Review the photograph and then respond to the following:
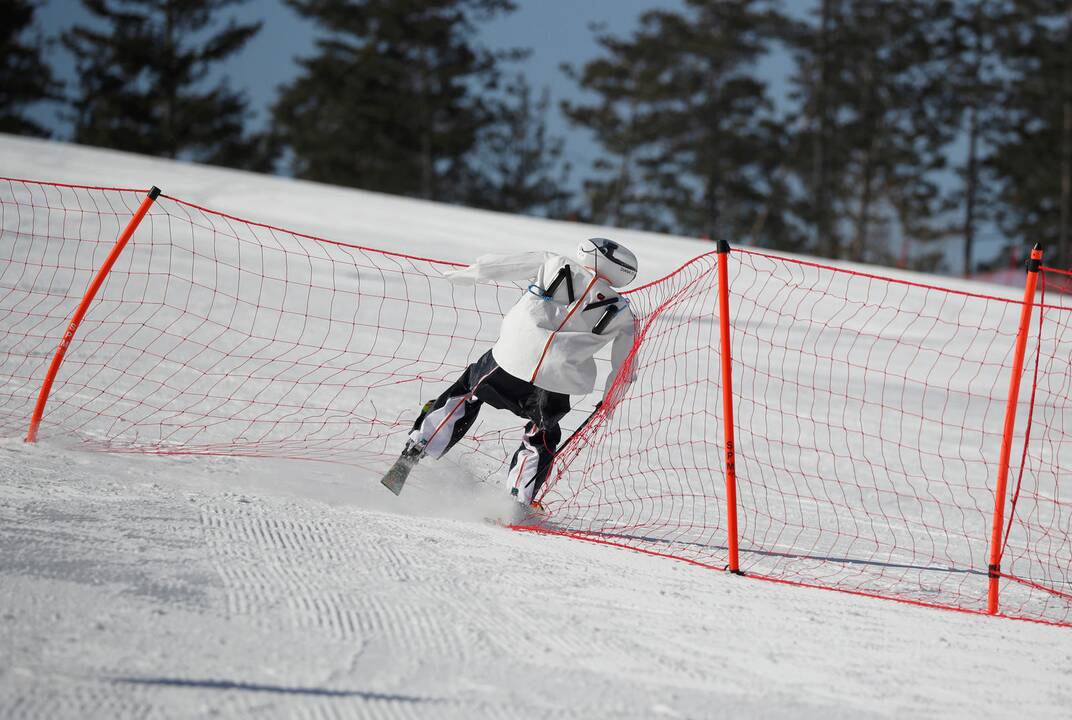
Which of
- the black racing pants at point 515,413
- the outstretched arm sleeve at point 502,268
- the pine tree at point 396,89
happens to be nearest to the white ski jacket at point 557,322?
the outstretched arm sleeve at point 502,268

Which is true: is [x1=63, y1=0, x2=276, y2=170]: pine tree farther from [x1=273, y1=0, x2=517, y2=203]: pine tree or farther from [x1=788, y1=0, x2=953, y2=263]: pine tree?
[x1=788, y1=0, x2=953, y2=263]: pine tree

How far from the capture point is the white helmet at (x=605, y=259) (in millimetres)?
5277

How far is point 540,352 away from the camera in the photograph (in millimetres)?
5168

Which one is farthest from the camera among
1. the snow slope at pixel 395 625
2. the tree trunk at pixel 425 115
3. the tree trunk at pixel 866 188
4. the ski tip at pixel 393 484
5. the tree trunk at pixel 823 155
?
the tree trunk at pixel 866 188

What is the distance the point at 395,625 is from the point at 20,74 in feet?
122

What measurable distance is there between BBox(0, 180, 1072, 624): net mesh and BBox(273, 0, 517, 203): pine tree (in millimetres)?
20570

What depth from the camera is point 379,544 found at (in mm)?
4148

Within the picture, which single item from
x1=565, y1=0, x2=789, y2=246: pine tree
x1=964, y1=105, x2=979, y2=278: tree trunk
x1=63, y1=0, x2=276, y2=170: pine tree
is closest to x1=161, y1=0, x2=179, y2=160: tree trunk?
x1=63, y1=0, x2=276, y2=170: pine tree

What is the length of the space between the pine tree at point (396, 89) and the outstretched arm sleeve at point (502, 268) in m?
27.1

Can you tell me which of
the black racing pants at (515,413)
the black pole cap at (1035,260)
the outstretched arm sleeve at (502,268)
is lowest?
the black racing pants at (515,413)

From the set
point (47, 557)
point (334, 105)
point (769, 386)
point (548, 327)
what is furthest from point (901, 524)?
point (334, 105)

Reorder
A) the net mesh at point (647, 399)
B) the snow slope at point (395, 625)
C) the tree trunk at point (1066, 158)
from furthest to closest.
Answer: the tree trunk at point (1066, 158) < the net mesh at point (647, 399) < the snow slope at point (395, 625)

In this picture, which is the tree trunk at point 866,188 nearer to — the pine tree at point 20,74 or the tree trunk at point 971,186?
the tree trunk at point 971,186

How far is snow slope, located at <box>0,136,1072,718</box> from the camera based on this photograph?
2.66 m
